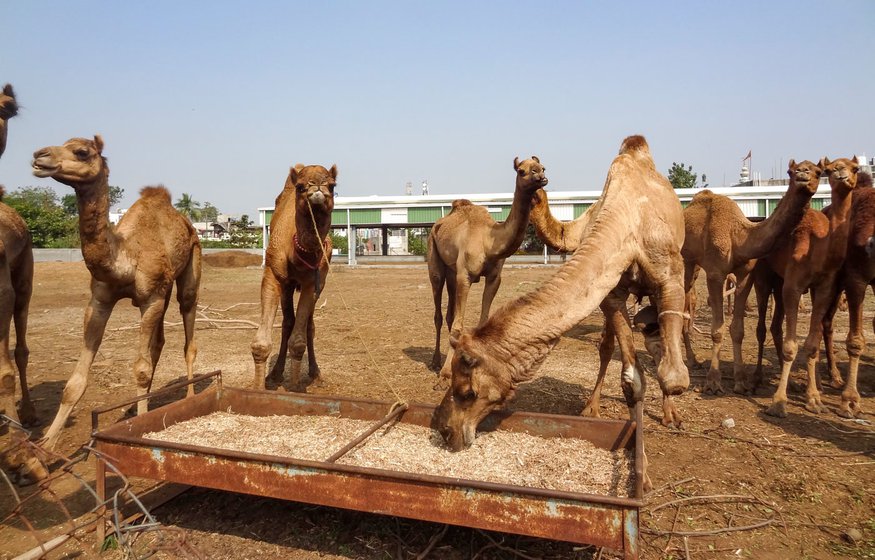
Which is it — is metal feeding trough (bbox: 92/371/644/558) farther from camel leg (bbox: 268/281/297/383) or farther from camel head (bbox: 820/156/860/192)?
camel head (bbox: 820/156/860/192)

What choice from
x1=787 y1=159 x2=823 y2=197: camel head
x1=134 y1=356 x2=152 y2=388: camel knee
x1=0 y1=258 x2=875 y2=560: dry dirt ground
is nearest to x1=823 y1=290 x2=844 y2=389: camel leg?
x1=0 y1=258 x2=875 y2=560: dry dirt ground

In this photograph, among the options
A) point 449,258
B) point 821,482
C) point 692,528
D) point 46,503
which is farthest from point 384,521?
point 449,258

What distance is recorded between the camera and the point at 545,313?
412 cm

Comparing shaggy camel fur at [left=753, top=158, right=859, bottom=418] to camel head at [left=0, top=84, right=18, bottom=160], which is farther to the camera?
shaggy camel fur at [left=753, top=158, right=859, bottom=418]

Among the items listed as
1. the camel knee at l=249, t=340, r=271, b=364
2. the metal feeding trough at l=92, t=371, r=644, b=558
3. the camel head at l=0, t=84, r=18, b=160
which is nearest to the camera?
the metal feeding trough at l=92, t=371, r=644, b=558

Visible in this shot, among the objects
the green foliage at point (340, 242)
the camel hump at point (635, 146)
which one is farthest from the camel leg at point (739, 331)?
the green foliage at point (340, 242)

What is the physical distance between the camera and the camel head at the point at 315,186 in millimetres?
5473

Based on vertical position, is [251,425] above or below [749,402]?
above

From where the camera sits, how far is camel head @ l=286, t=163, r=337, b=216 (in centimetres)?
547

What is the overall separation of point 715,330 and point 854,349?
1.56 meters

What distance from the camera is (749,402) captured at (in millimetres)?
7094

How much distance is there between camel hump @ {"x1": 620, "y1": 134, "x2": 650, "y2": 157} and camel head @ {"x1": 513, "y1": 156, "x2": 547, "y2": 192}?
90 cm

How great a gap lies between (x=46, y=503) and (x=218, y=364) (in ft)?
14.8

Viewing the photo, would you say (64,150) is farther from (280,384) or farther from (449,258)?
(449,258)
